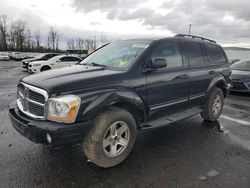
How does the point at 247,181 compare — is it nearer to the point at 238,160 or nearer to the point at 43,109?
the point at 238,160

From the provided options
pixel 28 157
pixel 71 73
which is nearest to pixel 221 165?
pixel 71 73

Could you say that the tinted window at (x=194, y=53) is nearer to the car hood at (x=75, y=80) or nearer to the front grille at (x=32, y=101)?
the car hood at (x=75, y=80)

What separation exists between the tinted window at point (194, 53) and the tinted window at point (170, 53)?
13.2 inches

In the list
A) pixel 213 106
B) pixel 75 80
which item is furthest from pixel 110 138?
pixel 213 106

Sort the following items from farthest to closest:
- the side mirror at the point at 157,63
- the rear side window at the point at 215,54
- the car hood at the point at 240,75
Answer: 1. the car hood at the point at 240,75
2. the rear side window at the point at 215,54
3. the side mirror at the point at 157,63

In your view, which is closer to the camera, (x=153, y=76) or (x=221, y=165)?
(x=221, y=165)

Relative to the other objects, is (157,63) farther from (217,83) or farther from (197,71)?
(217,83)

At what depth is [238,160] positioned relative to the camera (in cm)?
346

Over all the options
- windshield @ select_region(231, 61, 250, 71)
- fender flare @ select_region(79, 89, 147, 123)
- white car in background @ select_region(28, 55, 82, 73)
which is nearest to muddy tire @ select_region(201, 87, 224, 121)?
fender flare @ select_region(79, 89, 147, 123)

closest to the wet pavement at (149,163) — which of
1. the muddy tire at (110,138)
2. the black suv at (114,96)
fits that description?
the muddy tire at (110,138)

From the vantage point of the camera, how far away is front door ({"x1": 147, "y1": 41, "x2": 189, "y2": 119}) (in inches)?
141

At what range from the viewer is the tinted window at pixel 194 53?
4.42 meters

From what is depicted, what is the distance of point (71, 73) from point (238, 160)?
299 cm

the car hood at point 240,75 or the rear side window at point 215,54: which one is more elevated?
the rear side window at point 215,54
